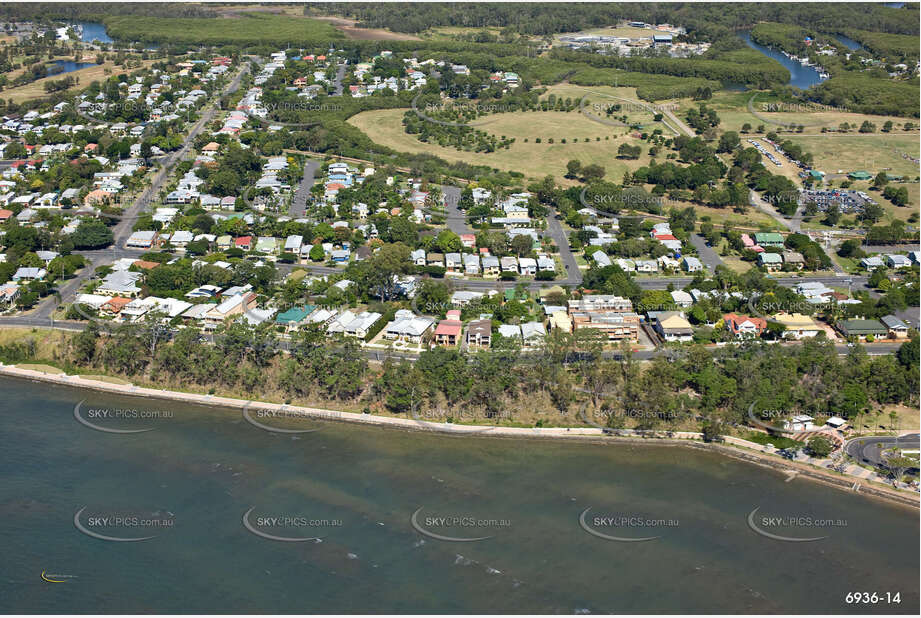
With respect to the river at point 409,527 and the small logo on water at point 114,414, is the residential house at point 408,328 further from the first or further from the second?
the small logo on water at point 114,414

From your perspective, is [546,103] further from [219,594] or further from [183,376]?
[219,594]

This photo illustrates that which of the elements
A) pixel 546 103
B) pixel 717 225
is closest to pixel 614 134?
pixel 546 103

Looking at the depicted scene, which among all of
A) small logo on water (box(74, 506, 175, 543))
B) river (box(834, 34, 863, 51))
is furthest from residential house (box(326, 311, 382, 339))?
river (box(834, 34, 863, 51))

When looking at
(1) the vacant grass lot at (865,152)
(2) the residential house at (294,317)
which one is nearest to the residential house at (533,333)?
(2) the residential house at (294,317)

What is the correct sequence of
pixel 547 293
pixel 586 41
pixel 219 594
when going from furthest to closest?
1. pixel 586 41
2. pixel 547 293
3. pixel 219 594

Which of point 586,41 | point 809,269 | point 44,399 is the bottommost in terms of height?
point 44,399

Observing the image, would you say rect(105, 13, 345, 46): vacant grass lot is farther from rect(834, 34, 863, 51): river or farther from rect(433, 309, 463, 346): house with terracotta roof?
rect(433, 309, 463, 346): house with terracotta roof

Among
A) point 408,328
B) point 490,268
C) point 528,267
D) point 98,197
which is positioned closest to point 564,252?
point 528,267
